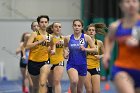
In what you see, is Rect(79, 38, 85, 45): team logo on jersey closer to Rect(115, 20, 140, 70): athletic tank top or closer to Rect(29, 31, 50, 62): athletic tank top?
Rect(29, 31, 50, 62): athletic tank top

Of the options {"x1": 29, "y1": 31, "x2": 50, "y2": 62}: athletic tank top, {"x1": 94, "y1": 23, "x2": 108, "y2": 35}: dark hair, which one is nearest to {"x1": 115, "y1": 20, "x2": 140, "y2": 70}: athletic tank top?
{"x1": 29, "y1": 31, "x2": 50, "y2": 62}: athletic tank top

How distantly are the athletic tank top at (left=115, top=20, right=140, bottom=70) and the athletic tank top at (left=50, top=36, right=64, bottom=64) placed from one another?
16.1 feet

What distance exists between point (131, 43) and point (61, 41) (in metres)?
5.26

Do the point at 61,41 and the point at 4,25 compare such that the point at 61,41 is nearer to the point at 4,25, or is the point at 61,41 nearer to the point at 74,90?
the point at 74,90

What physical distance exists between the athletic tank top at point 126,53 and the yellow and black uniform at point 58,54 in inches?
193

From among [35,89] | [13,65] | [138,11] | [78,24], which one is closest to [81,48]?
[78,24]

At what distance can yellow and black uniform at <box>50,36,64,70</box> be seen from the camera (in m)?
10.9

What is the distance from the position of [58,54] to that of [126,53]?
204 inches

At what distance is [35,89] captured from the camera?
11.0 m

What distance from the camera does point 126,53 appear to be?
6.02 meters

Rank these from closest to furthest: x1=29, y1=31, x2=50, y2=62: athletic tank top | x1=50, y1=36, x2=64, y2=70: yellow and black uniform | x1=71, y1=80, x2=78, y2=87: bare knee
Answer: x1=71, y1=80, x2=78, y2=87: bare knee
x1=29, y1=31, x2=50, y2=62: athletic tank top
x1=50, y1=36, x2=64, y2=70: yellow and black uniform

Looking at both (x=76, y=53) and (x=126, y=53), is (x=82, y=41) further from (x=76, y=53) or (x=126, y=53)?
(x=126, y=53)

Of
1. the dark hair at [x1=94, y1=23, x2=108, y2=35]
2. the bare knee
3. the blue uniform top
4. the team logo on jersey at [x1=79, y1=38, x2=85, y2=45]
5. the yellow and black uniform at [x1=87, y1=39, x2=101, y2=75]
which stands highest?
the dark hair at [x1=94, y1=23, x2=108, y2=35]

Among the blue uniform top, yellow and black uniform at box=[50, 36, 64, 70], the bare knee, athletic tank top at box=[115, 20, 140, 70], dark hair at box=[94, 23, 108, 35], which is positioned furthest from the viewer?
dark hair at box=[94, 23, 108, 35]
